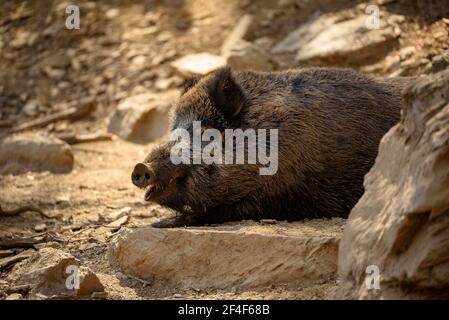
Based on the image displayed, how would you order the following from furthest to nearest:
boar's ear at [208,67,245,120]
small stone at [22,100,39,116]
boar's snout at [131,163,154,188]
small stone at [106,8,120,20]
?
1. small stone at [106,8,120,20]
2. small stone at [22,100,39,116]
3. boar's ear at [208,67,245,120]
4. boar's snout at [131,163,154,188]

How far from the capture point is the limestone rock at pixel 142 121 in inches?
370

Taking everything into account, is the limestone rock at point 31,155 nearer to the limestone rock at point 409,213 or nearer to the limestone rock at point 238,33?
the limestone rock at point 238,33

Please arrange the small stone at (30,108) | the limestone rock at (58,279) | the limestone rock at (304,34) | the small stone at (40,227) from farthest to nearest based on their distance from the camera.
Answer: the small stone at (30,108) → the limestone rock at (304,34) → the small stone at (40,227) → the limestone rock at (58,279)

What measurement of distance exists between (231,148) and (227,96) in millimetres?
434

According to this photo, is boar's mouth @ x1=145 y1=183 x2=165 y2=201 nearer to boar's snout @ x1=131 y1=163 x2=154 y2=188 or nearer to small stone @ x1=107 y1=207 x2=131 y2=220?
boar's snout @ x1=131 y1=163 x2=154 y2=188

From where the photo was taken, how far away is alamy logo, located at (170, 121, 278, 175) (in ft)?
18.4

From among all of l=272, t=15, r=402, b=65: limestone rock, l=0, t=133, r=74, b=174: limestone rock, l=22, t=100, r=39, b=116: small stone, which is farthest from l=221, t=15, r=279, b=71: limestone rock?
l=22, t=100, r=39, b=116: small stone

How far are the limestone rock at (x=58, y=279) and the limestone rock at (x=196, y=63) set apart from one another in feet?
17.3

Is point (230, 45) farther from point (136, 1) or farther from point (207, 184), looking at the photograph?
point (207, 184)

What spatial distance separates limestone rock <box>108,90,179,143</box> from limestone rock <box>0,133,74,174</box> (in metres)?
1.23

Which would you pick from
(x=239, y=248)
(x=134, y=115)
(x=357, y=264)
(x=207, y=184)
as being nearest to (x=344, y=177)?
(x=207, y=184)

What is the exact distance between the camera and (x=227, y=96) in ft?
19.0

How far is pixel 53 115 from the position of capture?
1014 cm

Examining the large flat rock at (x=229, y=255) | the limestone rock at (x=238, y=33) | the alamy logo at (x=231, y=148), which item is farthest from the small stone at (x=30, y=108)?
the large flat rock at (x=229, y=255)
